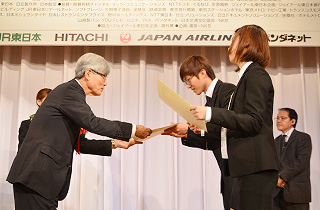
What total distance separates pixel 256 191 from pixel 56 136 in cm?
105

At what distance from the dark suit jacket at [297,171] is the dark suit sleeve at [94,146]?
184 centimetres

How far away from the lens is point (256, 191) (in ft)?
4.51

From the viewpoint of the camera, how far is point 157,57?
159 inches

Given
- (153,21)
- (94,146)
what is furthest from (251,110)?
(153,21)

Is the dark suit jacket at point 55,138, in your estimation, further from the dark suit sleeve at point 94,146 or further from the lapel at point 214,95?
the lapel at point 214,95

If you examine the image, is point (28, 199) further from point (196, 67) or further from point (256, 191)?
point (196, 67)

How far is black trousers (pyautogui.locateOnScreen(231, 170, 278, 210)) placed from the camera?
1370mm

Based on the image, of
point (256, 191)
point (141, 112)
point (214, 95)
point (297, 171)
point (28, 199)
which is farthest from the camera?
point (141, 112)

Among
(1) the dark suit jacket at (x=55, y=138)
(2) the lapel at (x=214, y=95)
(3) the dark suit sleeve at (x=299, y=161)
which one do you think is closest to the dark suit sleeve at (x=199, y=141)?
(2) the lapel at (x=214, y=95)

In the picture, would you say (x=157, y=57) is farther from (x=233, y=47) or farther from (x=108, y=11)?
(x=233, y=47)

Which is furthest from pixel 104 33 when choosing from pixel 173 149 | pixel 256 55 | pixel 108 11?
pixel 256 55

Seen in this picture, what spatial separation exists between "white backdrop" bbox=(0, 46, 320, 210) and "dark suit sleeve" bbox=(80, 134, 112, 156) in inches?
53.6

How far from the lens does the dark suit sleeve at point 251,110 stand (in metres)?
1.41

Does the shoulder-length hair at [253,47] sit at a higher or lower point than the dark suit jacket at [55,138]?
higher
